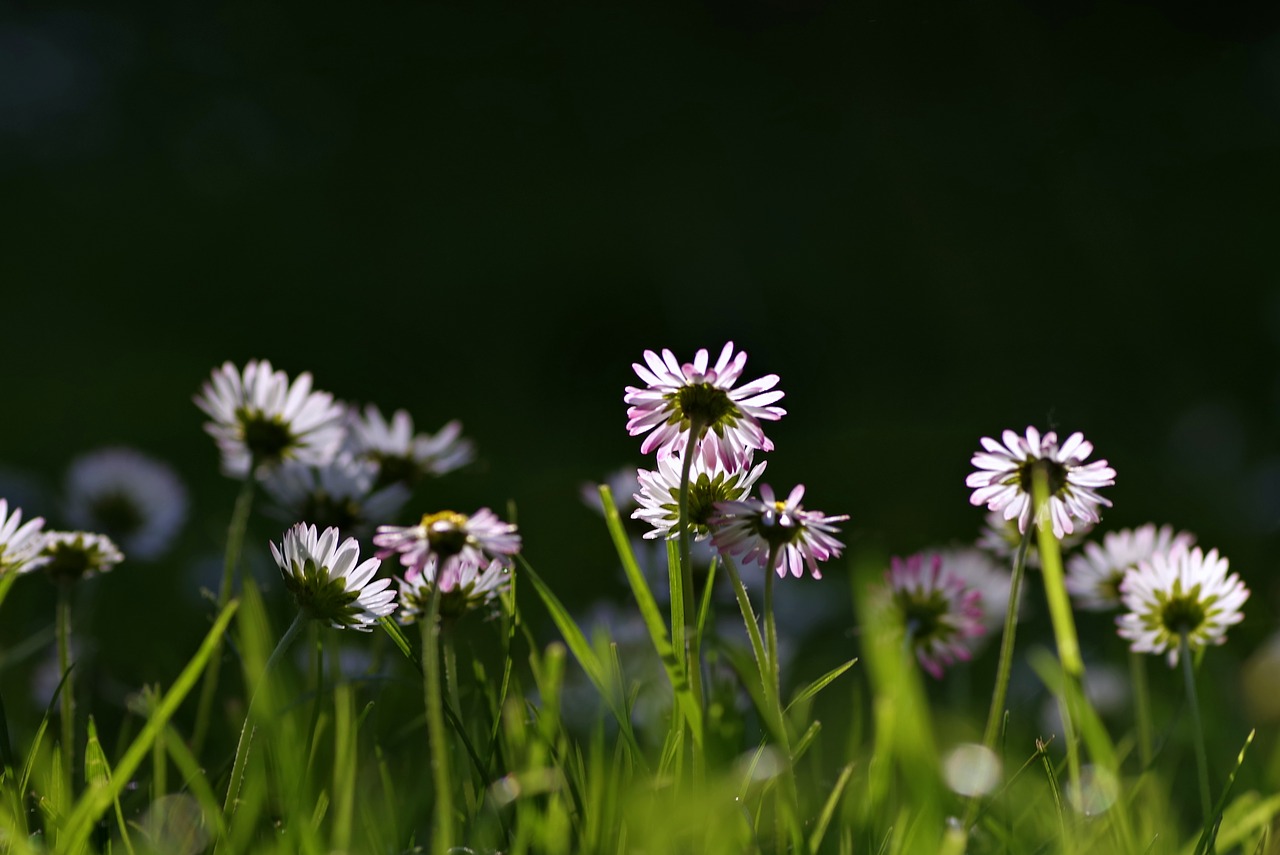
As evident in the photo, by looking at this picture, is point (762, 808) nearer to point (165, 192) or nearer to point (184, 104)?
point (165, 192)

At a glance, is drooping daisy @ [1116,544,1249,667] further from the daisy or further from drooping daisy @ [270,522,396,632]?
drooping daisy @ [270,522,396,632]

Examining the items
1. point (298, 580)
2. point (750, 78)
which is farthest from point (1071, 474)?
point (750, 78)

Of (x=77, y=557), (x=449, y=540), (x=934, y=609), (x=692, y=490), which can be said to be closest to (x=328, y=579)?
(x=449, y=540)

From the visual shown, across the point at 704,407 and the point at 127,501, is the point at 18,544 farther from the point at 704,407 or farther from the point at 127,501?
the point at 127,501

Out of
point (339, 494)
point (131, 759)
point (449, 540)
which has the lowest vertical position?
point (131, 759)

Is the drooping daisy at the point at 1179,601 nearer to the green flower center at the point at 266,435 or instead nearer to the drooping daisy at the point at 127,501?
the green flower center at the point at 266,435
